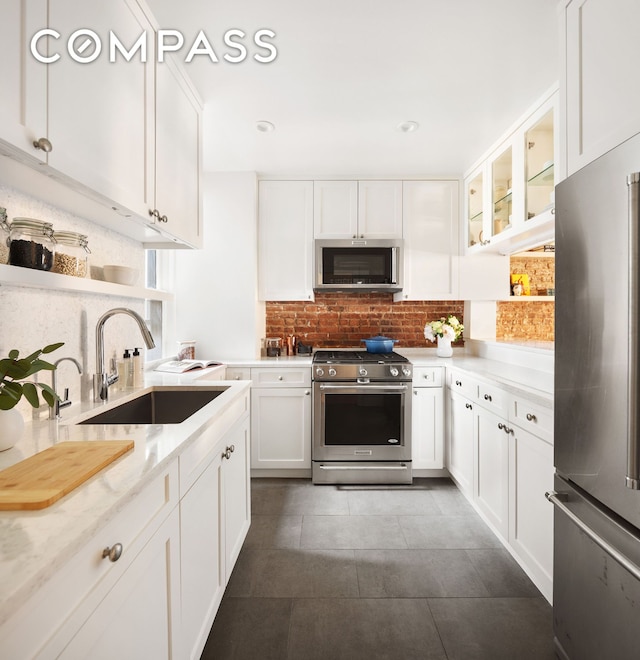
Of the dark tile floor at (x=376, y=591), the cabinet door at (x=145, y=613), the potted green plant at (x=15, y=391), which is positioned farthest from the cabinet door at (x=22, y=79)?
the dark tile floor at (x=376, y=591)

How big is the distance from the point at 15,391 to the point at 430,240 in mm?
3180

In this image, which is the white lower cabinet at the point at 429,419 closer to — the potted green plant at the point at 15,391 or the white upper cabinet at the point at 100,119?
the white upper cabinet at the point at 100,119

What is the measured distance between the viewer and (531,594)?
6.08ft

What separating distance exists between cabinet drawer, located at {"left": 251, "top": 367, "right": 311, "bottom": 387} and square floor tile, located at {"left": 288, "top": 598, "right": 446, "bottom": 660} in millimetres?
1568

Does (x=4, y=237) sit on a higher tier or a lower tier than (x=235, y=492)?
higher

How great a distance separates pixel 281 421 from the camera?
316cm

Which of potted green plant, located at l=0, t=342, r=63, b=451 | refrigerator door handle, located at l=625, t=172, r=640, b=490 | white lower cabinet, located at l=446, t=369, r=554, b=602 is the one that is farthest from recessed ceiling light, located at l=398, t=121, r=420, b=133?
potted green plant, located at l=0, t=342, r=63, b=451

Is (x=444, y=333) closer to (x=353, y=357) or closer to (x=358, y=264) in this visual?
(x=353, y=357)

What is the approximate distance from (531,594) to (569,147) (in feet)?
6.27

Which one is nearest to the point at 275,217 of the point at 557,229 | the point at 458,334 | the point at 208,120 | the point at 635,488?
the point at 208,120

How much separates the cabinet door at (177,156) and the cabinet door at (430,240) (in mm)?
1862

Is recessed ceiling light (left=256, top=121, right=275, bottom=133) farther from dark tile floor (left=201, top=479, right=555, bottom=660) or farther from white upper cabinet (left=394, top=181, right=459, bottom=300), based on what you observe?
dark tile floor (left=201, top=479, right=555, bottom=660)

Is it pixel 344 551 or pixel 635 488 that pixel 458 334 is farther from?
pixel 635 488

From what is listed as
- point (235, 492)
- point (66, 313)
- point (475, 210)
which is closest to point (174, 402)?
point (235, 492)
